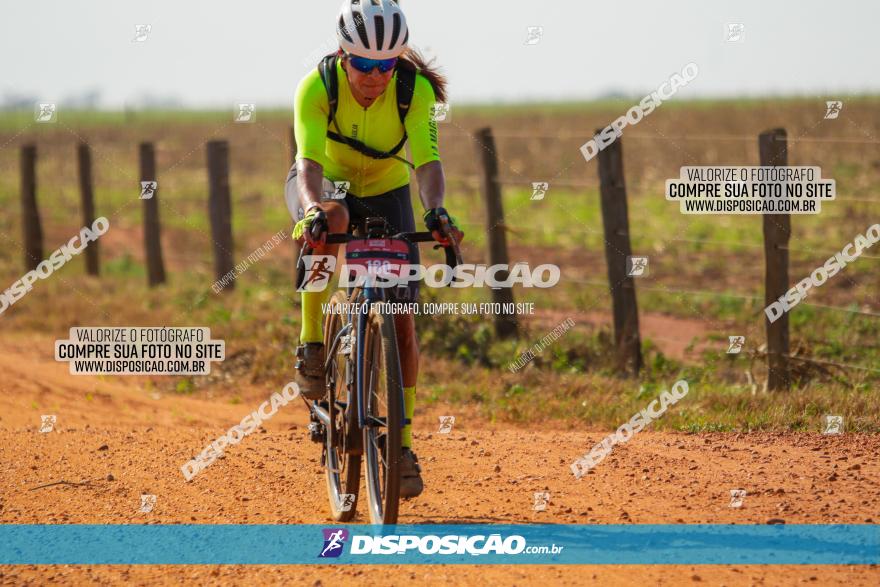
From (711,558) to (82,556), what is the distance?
3020 millimetres

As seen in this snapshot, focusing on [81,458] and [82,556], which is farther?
[81,458]

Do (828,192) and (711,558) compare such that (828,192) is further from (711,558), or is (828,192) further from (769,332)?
(711,558)

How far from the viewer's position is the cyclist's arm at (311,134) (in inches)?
228

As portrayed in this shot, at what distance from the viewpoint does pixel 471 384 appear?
9875mm

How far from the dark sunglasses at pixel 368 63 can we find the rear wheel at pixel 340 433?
1.19 metres

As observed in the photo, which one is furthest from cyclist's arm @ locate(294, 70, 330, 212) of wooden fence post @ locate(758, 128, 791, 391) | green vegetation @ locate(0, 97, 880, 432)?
wooden fence post @ locate(758, 128, 791, 391)

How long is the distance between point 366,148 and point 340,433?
1.55 m

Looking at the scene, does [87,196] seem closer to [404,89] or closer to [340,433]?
[404,89]

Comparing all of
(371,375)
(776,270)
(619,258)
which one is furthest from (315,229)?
(619,258)

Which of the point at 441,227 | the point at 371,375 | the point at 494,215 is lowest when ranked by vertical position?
the point at 371,375

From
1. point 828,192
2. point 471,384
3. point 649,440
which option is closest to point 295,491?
point 649,440

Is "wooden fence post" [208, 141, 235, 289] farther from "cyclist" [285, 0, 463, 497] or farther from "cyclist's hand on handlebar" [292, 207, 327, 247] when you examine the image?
"cyclist's hand on handlebar" [292, 207, 327, 247]

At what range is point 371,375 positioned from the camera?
5.50 metres

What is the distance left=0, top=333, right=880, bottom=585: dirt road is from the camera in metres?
5.05
